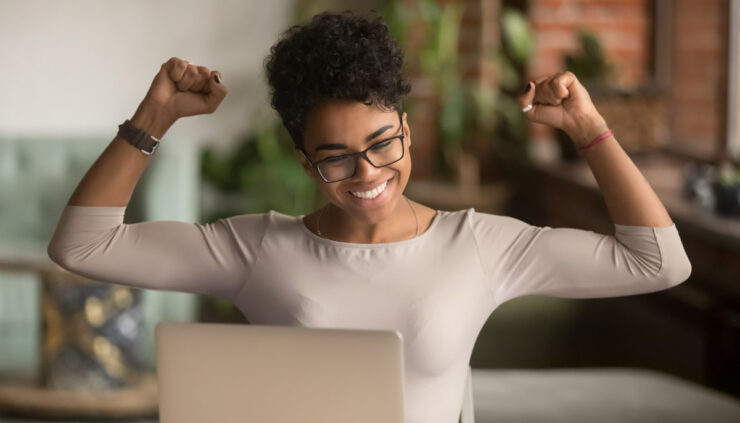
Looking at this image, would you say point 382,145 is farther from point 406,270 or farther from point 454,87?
point 454,87

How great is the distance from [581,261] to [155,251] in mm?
604

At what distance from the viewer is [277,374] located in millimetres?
979

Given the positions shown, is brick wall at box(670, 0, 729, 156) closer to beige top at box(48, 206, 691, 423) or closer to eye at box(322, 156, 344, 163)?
beige top at box(48, 206, 691, 423)

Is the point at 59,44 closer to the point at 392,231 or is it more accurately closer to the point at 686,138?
the point at 686,138

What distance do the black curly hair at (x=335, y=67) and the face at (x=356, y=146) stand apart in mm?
15

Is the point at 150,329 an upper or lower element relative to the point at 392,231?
lower

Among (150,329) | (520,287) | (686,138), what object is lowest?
(150,329)

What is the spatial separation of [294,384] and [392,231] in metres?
0.35

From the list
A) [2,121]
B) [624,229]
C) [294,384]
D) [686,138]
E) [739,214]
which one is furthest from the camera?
[2,121]

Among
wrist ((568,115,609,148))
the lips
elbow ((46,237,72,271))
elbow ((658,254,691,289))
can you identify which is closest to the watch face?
elbow ((46,237,72,271))

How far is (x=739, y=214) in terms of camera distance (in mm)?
2406

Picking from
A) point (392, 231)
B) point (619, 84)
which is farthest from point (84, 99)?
point (392, 231)

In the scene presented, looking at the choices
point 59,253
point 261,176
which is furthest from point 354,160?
point 261,176

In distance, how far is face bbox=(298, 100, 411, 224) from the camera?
116 centimetres
